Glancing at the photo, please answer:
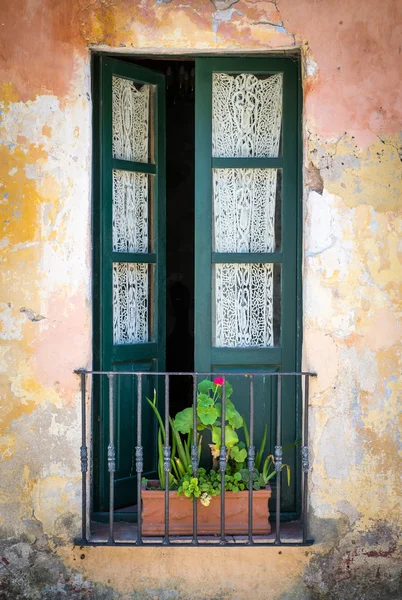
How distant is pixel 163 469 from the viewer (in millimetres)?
3971

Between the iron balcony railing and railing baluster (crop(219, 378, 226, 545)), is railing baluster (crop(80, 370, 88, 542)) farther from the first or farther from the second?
railing baluster (crop(219, 378, 226, 545))

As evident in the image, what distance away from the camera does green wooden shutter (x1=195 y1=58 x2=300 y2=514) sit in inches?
162

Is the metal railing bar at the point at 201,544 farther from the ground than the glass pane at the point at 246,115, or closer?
closer

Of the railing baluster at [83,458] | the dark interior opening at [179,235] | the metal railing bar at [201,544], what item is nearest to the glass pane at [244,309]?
the railing baluster at [83,458]

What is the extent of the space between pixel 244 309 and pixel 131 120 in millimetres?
1342

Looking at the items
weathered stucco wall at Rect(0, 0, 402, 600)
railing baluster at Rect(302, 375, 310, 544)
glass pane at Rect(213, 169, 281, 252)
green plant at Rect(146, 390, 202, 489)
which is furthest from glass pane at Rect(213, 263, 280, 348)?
green plant at Rect(146, 390, 202, 489)

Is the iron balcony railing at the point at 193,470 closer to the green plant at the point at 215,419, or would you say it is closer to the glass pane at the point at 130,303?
the green plant at the point at 215,419

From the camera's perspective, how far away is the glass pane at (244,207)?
4.19m

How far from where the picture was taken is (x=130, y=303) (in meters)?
4.36

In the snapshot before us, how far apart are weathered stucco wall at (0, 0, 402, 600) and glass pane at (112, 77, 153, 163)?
1.34 ft

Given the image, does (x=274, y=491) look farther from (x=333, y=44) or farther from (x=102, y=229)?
(x=333, y=44)

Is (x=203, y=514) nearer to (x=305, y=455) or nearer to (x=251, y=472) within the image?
(x=251, y=472)

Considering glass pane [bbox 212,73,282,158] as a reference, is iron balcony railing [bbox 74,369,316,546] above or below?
below

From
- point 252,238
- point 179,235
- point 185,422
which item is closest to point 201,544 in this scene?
point 185,422
